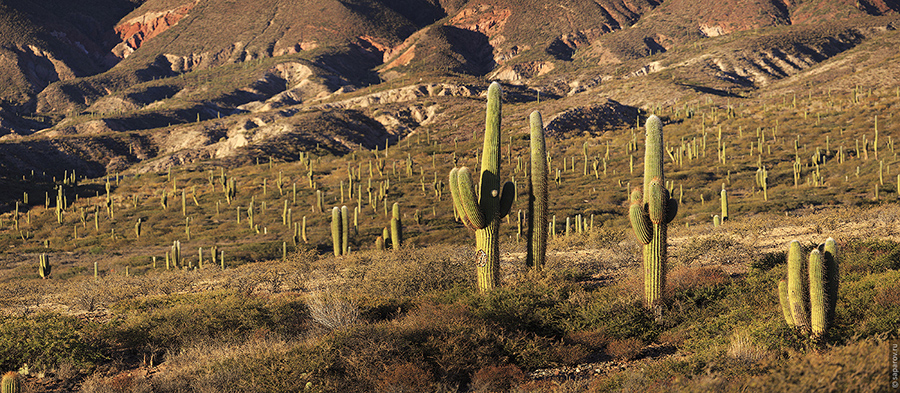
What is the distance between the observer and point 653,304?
10125 millimetres

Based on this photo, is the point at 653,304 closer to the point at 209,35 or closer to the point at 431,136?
the point at 431,136

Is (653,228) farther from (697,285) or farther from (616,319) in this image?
(616,319)

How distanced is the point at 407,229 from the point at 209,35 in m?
167

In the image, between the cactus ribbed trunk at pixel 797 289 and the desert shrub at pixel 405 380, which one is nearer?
the desert shrub at pixel 405 380

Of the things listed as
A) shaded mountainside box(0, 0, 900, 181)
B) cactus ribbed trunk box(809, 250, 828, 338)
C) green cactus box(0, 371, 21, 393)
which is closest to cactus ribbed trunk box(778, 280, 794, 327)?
cactus ribbed trunk box(809, 250, 828, 338)

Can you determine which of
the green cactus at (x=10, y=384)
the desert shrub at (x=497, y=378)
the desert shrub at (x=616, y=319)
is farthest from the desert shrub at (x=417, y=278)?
the green cactus at (x=10, y=384)

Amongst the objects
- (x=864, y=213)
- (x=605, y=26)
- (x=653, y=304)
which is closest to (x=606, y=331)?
(x=653, y=304)

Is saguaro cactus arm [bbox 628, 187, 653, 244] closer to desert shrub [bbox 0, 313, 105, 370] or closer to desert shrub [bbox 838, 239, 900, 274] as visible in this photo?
desert shrub [bbox 838, 239, 900, 274]

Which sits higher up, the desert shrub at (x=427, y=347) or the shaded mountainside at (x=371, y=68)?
the shaded mountainside at (x=371, y=68)

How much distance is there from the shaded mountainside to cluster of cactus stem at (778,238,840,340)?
68.1 m

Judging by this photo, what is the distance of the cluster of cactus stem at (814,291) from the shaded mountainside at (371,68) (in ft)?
223

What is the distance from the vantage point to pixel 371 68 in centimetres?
17112

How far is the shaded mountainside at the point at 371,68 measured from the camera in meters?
90.5

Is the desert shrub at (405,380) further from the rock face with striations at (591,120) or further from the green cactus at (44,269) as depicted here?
the rock face with striations at (591,120)
